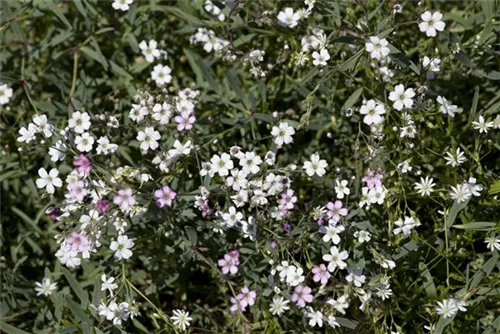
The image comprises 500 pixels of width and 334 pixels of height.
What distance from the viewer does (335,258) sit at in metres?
3.16

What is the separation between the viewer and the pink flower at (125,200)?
296cm

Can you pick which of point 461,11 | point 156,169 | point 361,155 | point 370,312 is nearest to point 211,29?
point 156,169

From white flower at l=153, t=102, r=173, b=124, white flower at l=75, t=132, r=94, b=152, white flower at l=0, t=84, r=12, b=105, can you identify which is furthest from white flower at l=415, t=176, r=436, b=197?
white flower at l=0, t=84, r=12, b=105

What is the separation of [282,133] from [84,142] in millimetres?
1014

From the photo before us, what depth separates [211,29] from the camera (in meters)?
3.92

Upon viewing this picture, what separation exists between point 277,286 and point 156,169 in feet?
2.94

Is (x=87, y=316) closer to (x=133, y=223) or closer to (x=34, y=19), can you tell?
(x=133, y=223)

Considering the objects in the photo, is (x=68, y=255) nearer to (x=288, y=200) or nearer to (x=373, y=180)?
(x=288, y=200)

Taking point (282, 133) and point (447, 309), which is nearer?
point (447, 309)

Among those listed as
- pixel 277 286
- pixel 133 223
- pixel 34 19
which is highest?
pixel 34 19

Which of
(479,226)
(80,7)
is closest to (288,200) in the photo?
(479,226)

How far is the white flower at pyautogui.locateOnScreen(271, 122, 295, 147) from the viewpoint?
3.41 m

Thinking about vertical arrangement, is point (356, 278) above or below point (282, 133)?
below

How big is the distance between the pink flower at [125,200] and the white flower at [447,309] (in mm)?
1494
